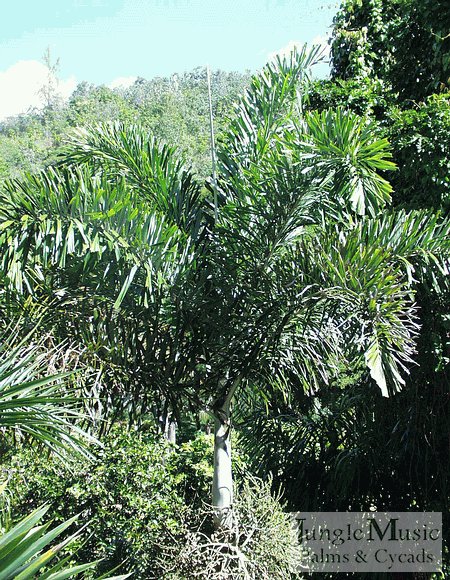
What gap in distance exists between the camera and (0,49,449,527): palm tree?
270 cm

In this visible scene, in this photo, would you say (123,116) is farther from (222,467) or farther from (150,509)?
(222,467)

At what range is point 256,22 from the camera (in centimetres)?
402

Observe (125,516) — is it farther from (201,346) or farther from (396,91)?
(396,91)

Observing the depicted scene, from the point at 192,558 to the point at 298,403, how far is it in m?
1.56

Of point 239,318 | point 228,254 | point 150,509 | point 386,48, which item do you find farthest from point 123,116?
point 239,318

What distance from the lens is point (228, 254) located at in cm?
369

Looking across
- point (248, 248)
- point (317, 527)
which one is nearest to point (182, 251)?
point (248, 248)

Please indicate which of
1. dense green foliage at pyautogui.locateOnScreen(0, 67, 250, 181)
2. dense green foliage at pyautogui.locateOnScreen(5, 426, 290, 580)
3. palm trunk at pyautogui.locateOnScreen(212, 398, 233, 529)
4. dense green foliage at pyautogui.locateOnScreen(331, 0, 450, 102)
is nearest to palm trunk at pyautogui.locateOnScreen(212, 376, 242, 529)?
palm trunk at pyautogui.locateOnScreen(212, 398, 233, 529)

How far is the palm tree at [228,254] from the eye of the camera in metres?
Result: 2.70

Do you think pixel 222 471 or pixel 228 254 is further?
pixel 222 471

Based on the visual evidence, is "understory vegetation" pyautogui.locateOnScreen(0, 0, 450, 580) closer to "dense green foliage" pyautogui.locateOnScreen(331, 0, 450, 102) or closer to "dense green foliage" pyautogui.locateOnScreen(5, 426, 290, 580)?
"dense green foliage" pyautogui.locateOnScreen(5, 426, 290, 580)

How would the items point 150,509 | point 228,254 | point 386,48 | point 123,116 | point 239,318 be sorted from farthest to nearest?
1. point 123,116
2. point 386,48
3. point 150,509
4. point 228,254
5. point 239,318

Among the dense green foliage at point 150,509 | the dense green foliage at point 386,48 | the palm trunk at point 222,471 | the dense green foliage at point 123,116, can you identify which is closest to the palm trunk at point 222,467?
the palm trunk at point 222,471

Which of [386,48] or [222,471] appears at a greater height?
[386,48]
